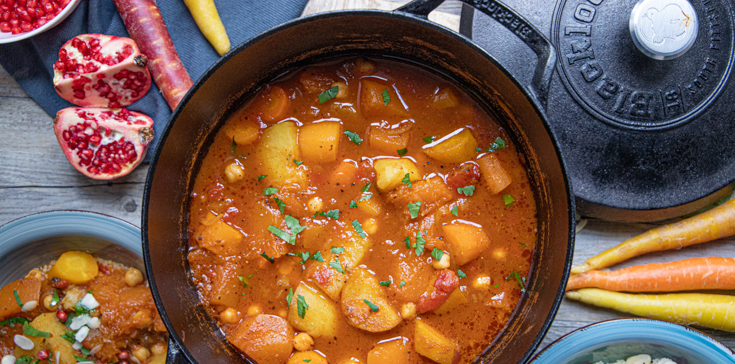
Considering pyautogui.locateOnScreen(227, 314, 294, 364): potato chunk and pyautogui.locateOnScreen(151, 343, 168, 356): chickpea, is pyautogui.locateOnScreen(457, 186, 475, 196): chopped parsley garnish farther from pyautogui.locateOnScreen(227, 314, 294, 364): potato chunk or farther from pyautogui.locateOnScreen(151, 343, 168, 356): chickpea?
pyautogui.locateOnScreen(151, 343, 168, 356): chickpea

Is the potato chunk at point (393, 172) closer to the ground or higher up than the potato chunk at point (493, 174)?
closer to the ground

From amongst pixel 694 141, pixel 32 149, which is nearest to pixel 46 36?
pixel 32 149

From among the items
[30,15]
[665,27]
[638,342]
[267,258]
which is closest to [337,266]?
[267,258]

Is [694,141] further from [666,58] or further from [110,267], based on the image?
[110,267]

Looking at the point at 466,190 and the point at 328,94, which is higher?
the point at 466,190

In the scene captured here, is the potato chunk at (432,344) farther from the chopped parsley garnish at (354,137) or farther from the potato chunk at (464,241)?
the chopped parsley garnish at (354,137)

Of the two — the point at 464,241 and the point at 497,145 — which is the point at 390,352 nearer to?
the point at 464,241

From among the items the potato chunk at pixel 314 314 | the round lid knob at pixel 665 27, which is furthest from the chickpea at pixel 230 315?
the round lid knob at pixel 665 27
